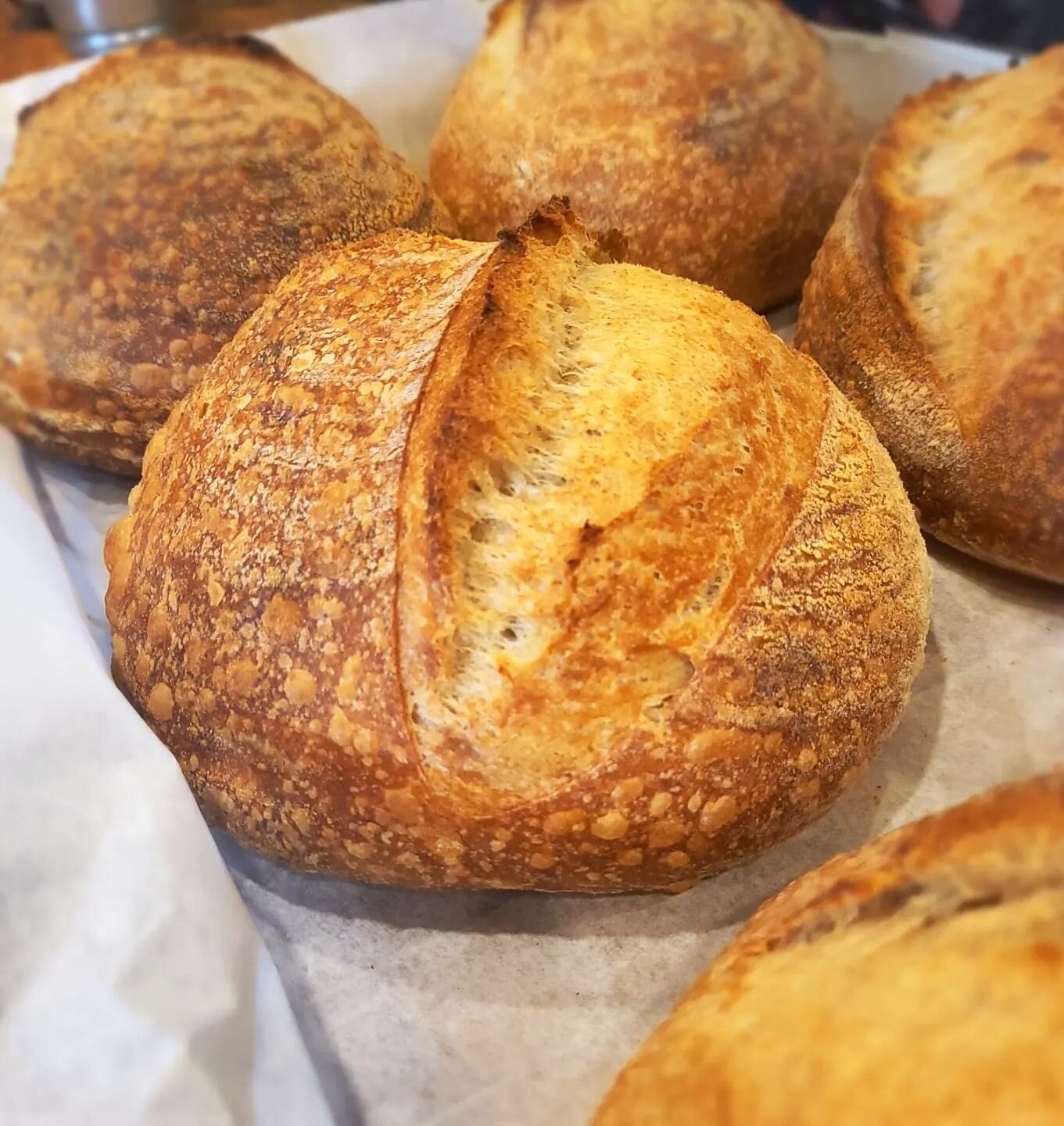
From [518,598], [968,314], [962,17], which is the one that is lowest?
[518,598]

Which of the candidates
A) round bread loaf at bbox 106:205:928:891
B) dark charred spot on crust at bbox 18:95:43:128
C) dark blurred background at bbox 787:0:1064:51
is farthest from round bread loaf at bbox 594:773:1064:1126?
dark blurred background at bbox 787:0:1064:51

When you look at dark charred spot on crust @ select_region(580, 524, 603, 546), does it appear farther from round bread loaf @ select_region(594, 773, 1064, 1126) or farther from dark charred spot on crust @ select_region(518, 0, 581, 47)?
dark charred spot on crust @ select_region(518, 0, 581, 47)

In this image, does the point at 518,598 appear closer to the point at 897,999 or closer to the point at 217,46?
the point at 897,999

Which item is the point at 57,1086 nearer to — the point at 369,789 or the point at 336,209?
the point at 369,789

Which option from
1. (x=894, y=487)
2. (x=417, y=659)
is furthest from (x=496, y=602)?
(x=894, y=487)

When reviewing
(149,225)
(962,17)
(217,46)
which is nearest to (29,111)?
(217,46)

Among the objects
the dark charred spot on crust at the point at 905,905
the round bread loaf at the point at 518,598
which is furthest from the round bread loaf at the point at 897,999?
the round bread loaf at the point at 518,598
